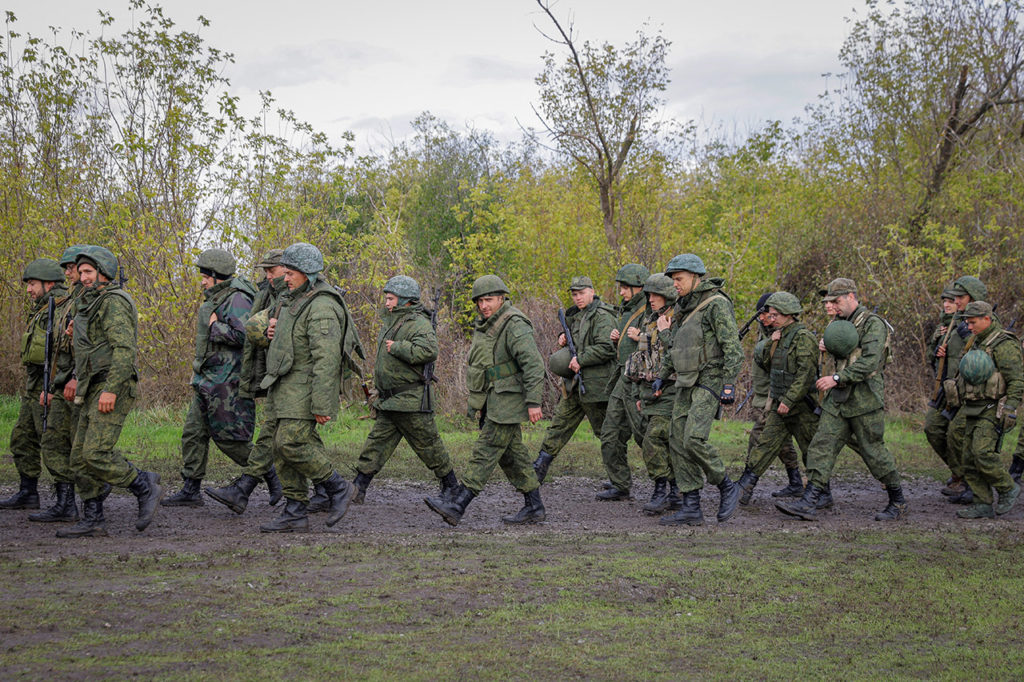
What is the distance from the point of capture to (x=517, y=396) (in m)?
7.76

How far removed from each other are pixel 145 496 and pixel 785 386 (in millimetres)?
5721

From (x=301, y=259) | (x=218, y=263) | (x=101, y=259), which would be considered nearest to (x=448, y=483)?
(x=301, y=259)

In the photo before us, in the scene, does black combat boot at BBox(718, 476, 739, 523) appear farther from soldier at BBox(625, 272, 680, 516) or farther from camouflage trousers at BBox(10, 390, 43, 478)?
camouflage trousers at BBox(10, 390, 43, 478)

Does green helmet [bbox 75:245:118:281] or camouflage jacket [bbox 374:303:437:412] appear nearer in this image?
green helmet [bbox 75:245:118:281]

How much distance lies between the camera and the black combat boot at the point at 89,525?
6992 millimetres

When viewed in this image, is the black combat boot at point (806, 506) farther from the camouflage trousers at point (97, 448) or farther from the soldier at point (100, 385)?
the camouflage trousers at point (97, 448)

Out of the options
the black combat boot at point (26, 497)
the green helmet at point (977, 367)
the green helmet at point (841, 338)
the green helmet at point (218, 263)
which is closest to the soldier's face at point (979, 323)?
the green helmet at point (977, 367)

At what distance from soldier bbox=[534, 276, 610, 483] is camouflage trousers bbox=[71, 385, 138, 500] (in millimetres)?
4078

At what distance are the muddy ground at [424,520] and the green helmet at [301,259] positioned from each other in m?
2.03

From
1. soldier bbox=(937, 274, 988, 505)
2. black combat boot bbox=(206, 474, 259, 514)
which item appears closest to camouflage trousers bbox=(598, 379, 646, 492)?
soldier bbox=(937, 274, 988, 505)

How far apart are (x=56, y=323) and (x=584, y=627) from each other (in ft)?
16.2

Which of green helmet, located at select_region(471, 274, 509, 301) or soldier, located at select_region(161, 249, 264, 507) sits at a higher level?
green helmet, located at select_region(471, 274, 509, 301)

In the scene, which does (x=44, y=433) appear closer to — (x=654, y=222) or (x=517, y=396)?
(x=517, y=396)

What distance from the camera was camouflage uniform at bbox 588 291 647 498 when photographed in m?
9.17
